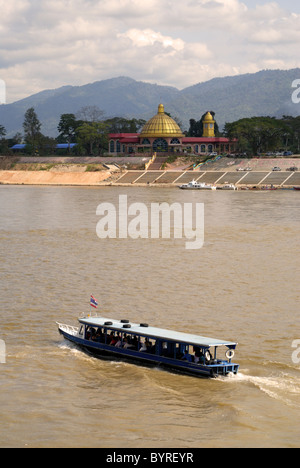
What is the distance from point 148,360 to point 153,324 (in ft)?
13.8

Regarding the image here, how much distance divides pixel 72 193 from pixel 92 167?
3276 cm

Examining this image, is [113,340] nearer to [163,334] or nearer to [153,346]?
[153,346]

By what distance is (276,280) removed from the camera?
3791cm

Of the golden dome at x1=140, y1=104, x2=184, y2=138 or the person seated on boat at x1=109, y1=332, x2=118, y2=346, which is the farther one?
the golden dome at x1=140, y1=104, x2=184, y2=138

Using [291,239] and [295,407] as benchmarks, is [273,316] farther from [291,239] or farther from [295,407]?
[291,239]

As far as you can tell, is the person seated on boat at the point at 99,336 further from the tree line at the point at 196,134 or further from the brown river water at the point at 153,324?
the tree line at the point at 196,134

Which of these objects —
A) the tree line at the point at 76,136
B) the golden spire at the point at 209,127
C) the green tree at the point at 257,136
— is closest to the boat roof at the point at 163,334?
the green tree at the point at 257,136

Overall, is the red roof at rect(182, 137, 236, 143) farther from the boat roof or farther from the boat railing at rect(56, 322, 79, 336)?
the boat roof

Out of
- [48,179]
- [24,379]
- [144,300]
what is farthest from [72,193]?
[24,379]

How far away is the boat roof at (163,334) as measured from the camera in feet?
78.5

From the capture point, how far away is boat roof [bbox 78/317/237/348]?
78.5 ft

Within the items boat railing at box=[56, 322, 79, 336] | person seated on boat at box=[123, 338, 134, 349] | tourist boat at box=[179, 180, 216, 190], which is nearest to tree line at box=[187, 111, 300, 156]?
tourist boat at box=[179, 180, 216, 190]

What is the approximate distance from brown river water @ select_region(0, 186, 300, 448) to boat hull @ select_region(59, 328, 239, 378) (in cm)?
30

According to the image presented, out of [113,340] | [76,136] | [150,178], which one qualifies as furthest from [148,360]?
[76,136]
